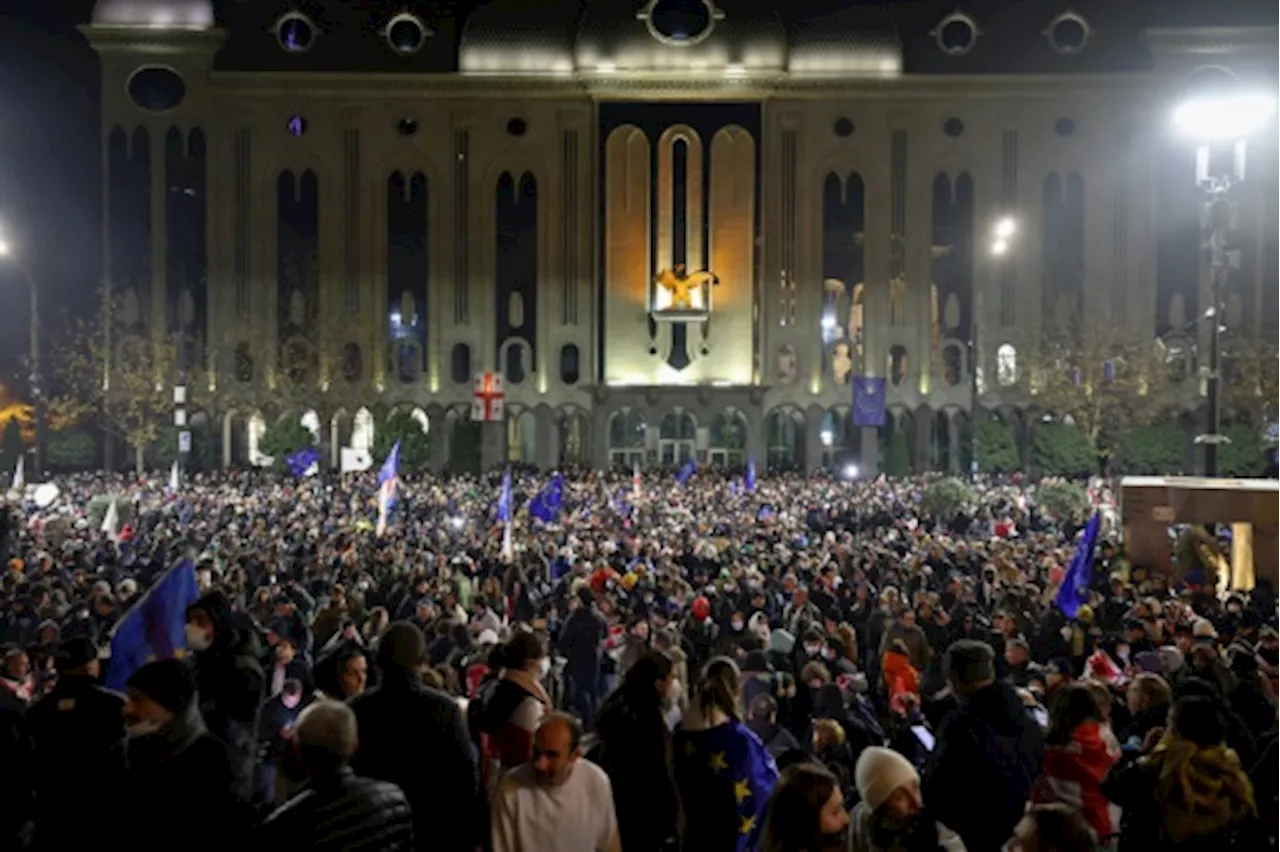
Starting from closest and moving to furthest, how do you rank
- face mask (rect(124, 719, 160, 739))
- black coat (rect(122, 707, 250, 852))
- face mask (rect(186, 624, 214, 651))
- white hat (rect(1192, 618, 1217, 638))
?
1. black coat (rect(122, 707, 250, 852))
2. face mask (rect(124, 719, 160, 739))
3. face mask (rect(186, 624, 214, 651))
4. white hat (rect(1192, 618, 1217, 638))

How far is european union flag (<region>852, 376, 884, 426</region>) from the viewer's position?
48875 mm

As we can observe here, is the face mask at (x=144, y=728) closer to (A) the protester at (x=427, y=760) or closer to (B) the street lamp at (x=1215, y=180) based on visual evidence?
(A) the protester at (x=427, y=760)

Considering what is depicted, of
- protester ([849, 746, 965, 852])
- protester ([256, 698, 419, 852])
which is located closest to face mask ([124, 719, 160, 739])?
protester ([256, 698, 419, 852])

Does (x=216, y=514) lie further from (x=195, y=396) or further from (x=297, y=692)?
(x=195, y=396)

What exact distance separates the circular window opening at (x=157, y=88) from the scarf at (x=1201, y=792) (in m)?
60.7

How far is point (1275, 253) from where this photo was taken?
58875 mm

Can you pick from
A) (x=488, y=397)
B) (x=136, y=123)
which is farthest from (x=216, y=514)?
(x=136, y=123)

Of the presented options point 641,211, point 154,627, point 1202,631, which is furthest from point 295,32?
point 1202,631

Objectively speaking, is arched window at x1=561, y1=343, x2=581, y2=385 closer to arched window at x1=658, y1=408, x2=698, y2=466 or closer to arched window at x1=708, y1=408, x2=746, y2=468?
arched window at x1=658, y1=408, x2=698, y2=466

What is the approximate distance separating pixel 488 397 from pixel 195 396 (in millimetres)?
14496

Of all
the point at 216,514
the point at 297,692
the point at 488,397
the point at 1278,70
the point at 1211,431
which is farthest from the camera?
the point at 1278,70

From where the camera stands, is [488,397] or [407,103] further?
[407,103]

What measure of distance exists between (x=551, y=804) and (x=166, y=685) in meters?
1.55

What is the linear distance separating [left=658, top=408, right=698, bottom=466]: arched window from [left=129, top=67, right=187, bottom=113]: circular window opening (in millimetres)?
25455
